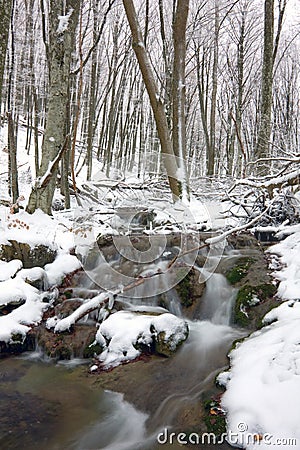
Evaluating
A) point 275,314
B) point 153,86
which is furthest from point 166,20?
point 275,314

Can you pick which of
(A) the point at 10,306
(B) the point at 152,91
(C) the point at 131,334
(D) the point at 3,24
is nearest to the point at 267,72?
(B) the point at 152,91

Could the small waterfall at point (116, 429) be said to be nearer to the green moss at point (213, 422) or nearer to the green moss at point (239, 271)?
the green moss at point (213, 422)

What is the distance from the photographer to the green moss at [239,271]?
5719mm

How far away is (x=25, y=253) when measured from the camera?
6.10 metres

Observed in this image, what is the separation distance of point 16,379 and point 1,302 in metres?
1.27

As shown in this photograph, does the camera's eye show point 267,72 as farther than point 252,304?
Yes

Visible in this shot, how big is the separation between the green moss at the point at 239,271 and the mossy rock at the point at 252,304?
0.43m

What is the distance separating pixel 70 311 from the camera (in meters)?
5.49

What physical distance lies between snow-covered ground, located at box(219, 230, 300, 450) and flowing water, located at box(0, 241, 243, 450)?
0.51m

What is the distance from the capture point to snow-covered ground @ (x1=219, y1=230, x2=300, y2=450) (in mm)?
2684

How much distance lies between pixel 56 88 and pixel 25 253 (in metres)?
3.25

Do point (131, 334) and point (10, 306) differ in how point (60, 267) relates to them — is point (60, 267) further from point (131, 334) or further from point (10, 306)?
point (131, 334)

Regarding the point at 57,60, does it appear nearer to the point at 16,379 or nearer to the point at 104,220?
the point at 104,220

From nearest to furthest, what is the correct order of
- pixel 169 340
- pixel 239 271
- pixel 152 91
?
1. pixel 169 340
2. pixel 239 271
3. pixel 152 91
